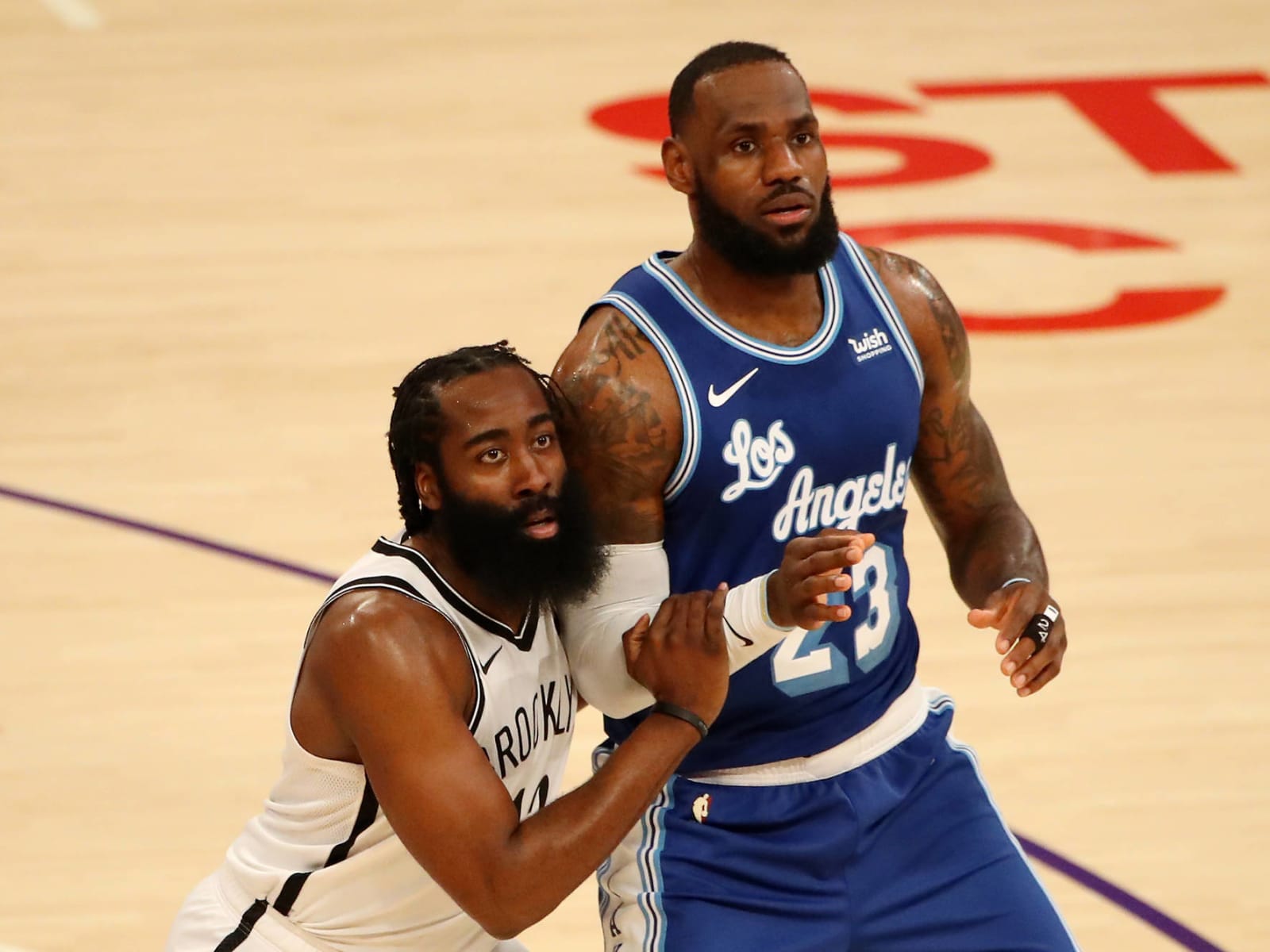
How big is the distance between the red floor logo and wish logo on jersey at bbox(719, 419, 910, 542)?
15.6ft

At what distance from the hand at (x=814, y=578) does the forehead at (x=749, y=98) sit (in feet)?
2.61

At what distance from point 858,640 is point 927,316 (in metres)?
0.64

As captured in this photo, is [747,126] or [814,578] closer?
[814,578]

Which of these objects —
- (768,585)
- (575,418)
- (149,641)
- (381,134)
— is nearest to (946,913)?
(768,585)

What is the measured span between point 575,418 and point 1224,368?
5040mm

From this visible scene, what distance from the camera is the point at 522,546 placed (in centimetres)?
327

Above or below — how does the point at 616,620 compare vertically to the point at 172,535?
above

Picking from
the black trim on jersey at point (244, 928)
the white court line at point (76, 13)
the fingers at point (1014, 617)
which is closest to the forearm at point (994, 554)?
the fingers at point (1014, 617)

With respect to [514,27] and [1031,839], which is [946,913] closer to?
[1031,839]

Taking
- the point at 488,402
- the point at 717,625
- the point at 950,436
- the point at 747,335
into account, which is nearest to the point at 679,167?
the point at 747,335

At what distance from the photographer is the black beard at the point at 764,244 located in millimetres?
3553

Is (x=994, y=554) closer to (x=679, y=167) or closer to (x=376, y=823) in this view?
(x=679, y=167)

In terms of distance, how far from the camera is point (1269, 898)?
190 inches

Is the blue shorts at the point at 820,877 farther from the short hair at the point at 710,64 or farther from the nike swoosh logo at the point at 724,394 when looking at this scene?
the short hair at the point at 710,64
